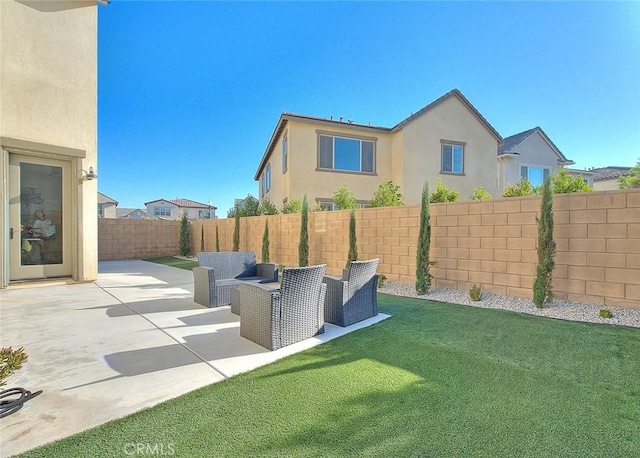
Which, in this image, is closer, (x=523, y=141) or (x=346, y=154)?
(x=346, y=154)

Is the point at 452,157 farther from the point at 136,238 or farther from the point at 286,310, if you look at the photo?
the point at 136,238

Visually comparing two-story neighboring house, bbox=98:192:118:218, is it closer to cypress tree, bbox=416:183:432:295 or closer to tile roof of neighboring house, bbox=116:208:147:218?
tile roof of neighboring house, bbox=116:208:147:218

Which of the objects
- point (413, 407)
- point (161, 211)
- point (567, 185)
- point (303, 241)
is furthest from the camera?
point (161, 211)

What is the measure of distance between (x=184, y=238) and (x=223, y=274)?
12747mm

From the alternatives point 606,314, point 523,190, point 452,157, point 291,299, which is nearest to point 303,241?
point 523,190

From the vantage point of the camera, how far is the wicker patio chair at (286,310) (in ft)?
12.1

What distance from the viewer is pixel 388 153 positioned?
592 inches

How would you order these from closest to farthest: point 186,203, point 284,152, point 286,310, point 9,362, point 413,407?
point 9,362 < point 413,407 < point 286,310 < point 284,152 < point 186,203

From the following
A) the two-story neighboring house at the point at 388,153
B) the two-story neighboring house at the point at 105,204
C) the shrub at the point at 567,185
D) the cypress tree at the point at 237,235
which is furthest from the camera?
the two-story neighboring house at the point at 105,204

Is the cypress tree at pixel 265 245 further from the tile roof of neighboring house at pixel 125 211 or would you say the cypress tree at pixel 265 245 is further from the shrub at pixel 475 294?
the tile roof of neighboring house at pixel 125 211

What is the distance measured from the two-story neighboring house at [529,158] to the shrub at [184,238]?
18342 millimetres

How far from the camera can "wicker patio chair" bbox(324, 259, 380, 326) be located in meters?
4.57

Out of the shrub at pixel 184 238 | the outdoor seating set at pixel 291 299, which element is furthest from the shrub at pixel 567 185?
the shrub at pixel 184 238

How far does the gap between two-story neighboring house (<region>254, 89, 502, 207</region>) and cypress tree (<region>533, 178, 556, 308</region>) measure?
9.19 metres
